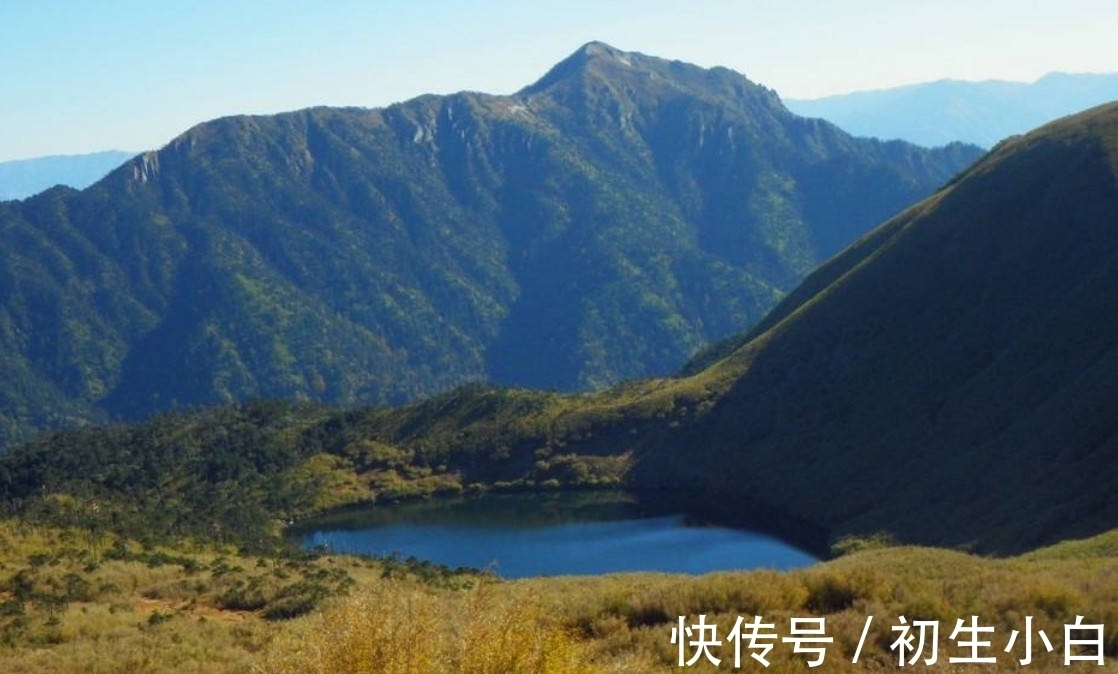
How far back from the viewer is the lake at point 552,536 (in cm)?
7144

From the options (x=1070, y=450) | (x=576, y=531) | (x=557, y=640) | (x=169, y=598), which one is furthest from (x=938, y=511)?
(x=557, y=640)

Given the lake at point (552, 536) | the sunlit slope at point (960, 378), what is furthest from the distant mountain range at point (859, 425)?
the lake at point (552, 536)

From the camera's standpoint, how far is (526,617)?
1271 centimetres

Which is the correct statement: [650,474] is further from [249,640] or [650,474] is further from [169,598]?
[249,640]

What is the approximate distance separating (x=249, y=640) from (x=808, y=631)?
41.9ft

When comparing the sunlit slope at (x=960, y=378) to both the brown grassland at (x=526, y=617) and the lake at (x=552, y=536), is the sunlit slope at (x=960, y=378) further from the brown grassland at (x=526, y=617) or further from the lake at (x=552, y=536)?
the brown grassland at (x=526, y=617)

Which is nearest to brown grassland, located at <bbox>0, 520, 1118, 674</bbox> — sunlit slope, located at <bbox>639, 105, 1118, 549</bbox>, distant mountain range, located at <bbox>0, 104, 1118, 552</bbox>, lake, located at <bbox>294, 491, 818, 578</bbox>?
distant mountain range, located at <bbox>0, 104, 1118, 552</bbox>

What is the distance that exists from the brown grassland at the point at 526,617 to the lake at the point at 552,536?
119 ft

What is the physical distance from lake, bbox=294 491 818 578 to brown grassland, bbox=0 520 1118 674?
36289 mm

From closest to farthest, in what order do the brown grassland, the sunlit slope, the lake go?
the brown grassland
the sunlit slope
the lake

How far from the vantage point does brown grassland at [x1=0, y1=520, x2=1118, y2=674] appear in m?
11.9

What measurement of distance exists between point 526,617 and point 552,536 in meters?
71.3

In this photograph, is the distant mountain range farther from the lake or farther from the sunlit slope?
the lake

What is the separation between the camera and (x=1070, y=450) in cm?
5875
